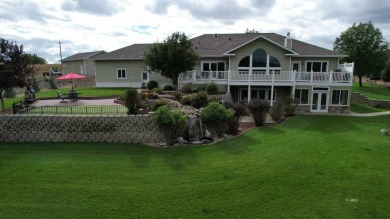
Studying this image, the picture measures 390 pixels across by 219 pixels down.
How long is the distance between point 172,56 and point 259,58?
27.6ft

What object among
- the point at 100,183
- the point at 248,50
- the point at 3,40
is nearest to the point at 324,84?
the point at 248,50

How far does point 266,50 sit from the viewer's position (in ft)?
87.4

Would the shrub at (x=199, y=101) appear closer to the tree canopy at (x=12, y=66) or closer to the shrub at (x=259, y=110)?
the shrub at (x=259, y=110)

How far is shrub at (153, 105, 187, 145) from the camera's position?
1473 cm

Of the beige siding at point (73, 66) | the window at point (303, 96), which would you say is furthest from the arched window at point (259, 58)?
the beige siding at point (73, 66)

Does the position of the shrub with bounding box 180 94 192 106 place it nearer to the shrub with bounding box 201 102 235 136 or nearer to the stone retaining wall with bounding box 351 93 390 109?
the shrub with bounding box 201 102 235 136

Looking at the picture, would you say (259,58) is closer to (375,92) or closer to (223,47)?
(223,47)

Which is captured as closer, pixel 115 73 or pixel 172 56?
pixel 172 56

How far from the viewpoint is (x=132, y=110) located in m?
16.0

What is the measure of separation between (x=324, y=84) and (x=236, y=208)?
1893 centimetres

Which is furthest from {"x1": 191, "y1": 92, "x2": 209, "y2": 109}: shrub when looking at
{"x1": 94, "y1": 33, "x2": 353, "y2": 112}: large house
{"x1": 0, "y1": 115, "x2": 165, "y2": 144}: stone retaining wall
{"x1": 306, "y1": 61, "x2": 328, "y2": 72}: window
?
{"x1": 306, "y1": 61, "x2": 328, "y2": 72}: window

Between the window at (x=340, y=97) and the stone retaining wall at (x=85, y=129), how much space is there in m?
16.8

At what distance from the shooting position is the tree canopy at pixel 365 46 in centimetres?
4806

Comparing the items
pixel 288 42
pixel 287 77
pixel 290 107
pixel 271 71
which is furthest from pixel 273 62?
pixel 290 107
